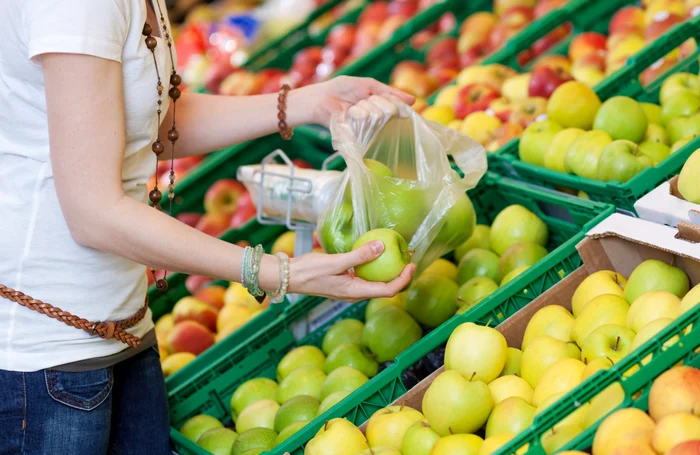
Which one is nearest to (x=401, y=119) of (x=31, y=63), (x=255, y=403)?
(x=255, y=403)

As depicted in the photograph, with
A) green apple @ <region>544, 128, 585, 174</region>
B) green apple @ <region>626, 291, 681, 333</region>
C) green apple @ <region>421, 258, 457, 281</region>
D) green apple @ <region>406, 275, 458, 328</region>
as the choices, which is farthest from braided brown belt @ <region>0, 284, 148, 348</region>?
green apple @ <region>544, 128, 585, 174</region>

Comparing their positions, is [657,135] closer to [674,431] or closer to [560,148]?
[560,148]

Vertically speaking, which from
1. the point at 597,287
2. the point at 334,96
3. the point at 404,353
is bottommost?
the point at 404,353

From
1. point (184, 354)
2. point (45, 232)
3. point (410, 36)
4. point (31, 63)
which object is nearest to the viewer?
point (31, 63)

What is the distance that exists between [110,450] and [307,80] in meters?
2.62

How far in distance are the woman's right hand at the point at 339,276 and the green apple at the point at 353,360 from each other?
0.49 m

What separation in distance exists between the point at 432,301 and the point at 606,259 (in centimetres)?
50

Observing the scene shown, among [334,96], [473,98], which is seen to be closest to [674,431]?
[334,96]

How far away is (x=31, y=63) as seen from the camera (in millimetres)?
1588

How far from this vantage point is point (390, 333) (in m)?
2.24

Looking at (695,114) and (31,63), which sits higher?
(31,63)

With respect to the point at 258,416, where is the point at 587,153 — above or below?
above

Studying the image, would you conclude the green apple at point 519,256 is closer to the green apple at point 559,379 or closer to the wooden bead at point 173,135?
the green apple at point 559,379

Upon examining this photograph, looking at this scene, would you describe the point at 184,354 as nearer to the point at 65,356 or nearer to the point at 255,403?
the point at 255,403
